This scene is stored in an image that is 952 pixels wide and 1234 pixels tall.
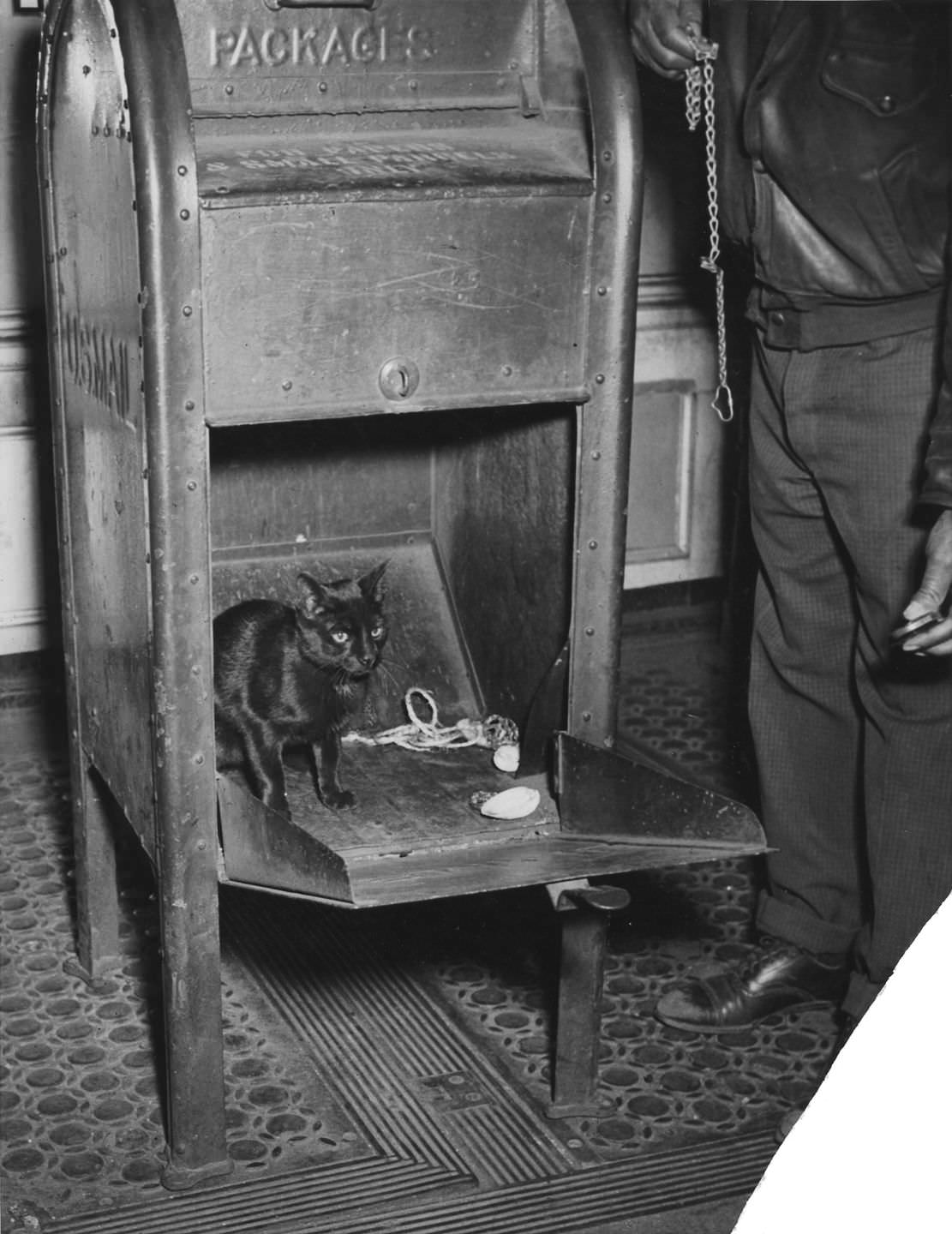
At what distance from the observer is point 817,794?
127 inches

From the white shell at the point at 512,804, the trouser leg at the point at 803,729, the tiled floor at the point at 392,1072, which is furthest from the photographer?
the trouser leg at the point at 803,729

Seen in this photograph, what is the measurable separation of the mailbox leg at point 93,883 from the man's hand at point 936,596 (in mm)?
1537

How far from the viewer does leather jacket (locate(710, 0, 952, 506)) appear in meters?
2.71

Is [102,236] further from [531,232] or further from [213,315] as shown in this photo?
[531,232]

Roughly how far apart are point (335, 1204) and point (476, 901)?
1.08m

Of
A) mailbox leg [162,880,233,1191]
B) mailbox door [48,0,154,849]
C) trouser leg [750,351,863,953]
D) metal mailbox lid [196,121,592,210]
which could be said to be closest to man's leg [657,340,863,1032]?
trouser leg [750,351,863,953]

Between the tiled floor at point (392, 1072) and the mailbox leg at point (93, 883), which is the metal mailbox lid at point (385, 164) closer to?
the mailbox leg at point (93, 883)

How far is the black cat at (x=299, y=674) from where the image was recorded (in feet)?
9.69

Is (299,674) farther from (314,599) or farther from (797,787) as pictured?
(797,787)

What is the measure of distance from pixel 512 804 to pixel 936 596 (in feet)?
2.48

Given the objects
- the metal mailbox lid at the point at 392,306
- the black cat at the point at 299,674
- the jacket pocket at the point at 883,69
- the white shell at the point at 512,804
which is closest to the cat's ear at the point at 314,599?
the black cat at the point at 299,674

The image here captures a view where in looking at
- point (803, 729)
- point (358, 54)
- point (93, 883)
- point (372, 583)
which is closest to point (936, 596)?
point (803, 729)

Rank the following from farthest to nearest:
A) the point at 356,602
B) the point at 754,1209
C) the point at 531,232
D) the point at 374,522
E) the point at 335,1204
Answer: the point at 374,522, the point at 356,602, the point at 335,1204, the point at 531,232, the point at 754,1209

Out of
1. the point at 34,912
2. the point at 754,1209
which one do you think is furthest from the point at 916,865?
the point at 754,1209
